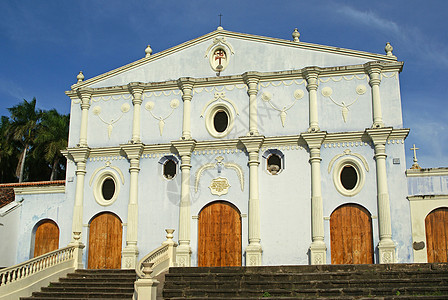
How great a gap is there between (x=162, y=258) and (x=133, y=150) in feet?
Answer: 18.5

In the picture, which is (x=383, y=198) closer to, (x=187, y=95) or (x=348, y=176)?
(x=348, y=176)

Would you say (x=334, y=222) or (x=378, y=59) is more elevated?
(x=378, y=59)

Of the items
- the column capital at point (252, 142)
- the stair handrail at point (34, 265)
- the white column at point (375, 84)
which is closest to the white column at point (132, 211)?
the stair handrail at point (34, 265)

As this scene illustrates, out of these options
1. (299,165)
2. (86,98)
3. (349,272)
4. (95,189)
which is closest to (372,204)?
(299,165)

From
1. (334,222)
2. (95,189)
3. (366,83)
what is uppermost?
(366,83)

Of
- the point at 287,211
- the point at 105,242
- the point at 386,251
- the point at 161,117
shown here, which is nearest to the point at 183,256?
the point at 105,242

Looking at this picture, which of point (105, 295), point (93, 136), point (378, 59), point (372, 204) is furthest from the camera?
point (93, 136)

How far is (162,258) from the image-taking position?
18203mm

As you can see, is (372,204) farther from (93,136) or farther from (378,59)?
(93,136)

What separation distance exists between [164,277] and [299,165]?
711 cm

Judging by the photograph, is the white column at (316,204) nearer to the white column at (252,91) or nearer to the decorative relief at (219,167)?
the white column at (252,91)

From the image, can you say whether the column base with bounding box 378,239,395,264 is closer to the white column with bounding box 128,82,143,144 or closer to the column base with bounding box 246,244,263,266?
the column base with bounding box 246,244,263,266

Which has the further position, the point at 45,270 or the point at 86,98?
the point at 86,98

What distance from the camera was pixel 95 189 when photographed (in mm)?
22375
